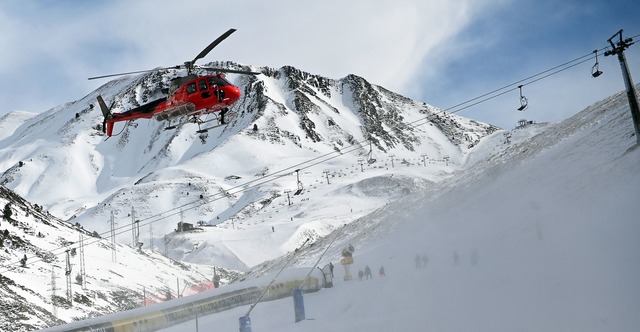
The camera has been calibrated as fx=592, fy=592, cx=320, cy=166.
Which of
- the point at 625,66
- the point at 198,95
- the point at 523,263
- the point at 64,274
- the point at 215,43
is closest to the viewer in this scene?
the point at 523,263

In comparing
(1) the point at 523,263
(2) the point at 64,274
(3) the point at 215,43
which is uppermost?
(2) the point at 64,274

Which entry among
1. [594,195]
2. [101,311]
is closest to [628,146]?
[594,195]

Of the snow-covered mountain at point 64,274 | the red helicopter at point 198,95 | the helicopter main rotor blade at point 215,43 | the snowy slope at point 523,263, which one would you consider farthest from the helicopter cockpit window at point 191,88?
the snow-covered mountain at point 64,274

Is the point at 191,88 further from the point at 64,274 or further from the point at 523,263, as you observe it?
the point at 64,274

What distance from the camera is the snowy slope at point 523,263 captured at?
14.6 meters

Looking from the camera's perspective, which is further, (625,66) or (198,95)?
Answer: (625,66)

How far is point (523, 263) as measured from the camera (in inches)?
829

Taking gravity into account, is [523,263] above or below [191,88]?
below

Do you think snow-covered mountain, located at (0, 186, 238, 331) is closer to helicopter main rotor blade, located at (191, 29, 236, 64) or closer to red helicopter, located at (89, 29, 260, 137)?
red helicopter, located at (89, 29, 260, 137)

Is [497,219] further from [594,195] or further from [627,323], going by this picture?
[627,323]

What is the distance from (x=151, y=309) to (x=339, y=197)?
151926 millimetres

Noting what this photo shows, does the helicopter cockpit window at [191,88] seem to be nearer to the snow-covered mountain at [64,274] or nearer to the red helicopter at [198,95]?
the red helicopter at [198,95]

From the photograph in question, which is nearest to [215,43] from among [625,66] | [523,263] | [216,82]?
[216,82]

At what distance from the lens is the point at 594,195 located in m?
32.6
